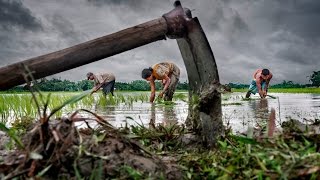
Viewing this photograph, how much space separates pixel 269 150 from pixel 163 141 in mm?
1506

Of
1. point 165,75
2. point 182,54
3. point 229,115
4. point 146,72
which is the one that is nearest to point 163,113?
point 229,115

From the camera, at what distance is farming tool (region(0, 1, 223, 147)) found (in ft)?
10.4

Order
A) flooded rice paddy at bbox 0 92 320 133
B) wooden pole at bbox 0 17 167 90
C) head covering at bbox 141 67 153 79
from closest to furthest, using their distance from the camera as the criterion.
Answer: wooden pole at bbox 0 17 167 90 → flooded rice paddy at bbox 0 92 320 133 → head covering at bbox 141 67 153 79

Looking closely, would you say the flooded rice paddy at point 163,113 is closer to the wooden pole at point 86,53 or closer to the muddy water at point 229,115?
the muddy water at point 229,115

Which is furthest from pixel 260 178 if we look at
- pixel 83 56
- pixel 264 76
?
pixel 264 76

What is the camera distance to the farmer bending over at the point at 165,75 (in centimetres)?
1806

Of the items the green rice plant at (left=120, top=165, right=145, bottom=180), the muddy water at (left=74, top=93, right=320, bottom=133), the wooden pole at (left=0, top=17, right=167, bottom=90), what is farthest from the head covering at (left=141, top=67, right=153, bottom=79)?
the green rice plant at (left=120, top=165, right=145, bottom=180)

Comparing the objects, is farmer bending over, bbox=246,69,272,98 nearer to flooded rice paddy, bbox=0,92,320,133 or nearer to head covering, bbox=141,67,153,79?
head covering, bbox=141,67,153,79

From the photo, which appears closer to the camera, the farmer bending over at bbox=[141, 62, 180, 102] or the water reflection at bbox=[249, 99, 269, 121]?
the water reflection at bbox=[249, 99, 269, 121]

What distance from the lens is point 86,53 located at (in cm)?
327

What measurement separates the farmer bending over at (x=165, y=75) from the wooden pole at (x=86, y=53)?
46.9ft

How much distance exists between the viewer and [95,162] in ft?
5.95

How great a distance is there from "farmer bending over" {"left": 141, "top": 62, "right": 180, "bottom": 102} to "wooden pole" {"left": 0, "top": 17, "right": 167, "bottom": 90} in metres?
14.3

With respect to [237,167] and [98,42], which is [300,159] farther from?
[98,42]
